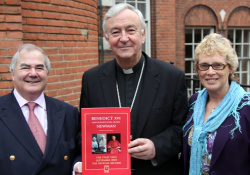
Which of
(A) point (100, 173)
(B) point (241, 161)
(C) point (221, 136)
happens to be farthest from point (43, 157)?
(B) point (241, 161)

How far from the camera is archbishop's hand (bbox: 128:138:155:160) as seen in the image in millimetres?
2250

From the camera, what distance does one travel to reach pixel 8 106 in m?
2.40

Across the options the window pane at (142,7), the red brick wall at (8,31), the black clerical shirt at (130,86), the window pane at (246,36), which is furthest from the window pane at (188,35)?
the black clerical shirt at (130,86)

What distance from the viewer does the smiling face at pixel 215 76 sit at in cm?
237

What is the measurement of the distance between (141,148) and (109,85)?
2.16 feet

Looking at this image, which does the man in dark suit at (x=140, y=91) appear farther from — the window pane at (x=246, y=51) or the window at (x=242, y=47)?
the window pane at (x=246, y=51)

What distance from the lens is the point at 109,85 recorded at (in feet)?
8.61

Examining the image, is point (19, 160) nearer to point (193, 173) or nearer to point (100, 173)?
point (100, 173)

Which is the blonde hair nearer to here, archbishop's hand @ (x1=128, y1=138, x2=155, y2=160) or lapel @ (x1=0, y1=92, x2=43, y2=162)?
archbishop's hand @ (x1=128, y1=138, x2=155, y2=160)

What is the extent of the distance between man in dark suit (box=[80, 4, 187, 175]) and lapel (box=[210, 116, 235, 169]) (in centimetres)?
35

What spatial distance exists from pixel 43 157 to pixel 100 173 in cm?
45

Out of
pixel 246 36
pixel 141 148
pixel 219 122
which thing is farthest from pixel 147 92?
pixel 246 36

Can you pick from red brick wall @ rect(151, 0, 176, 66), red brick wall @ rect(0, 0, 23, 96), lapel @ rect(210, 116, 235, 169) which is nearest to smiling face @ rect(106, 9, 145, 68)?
lapel @ rect(210, 116, 235, 169)

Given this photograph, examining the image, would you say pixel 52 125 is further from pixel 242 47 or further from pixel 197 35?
pixel 242 47
